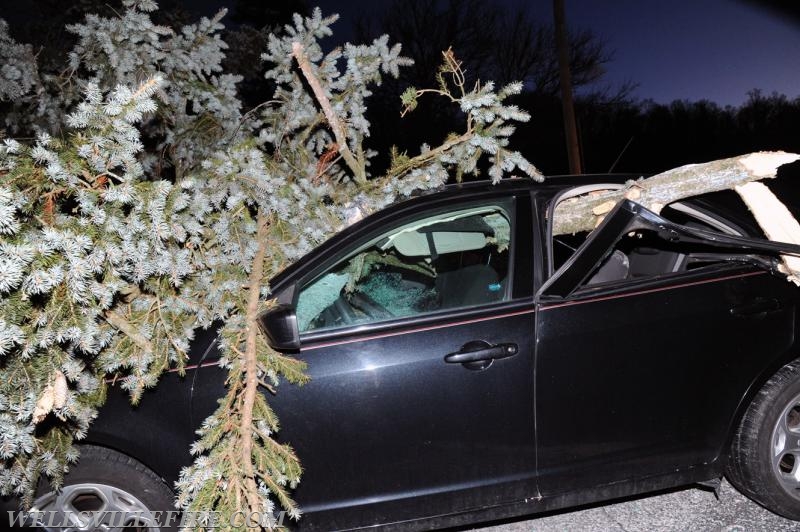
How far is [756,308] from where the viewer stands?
2738mm

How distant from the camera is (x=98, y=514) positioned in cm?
258

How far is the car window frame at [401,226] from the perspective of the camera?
2.52 metres

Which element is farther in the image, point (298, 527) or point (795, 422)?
point (795, 422)

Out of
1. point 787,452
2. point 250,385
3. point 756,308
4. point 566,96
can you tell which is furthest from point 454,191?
point 566,96

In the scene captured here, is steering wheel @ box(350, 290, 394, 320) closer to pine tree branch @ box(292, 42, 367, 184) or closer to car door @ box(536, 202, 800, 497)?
car door @ box(536, 202, 800, 497)

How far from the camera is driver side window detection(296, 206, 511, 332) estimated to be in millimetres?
2604

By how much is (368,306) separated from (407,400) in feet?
1.46

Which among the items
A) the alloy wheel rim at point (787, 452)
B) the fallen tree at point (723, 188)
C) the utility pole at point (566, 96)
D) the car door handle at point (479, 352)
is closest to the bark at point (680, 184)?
the fallen tree at point (723, 188)

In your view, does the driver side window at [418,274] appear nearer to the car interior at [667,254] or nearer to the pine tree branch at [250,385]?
the pine tree branch at [250,385]

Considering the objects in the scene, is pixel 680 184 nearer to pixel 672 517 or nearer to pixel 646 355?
pixel 646 355

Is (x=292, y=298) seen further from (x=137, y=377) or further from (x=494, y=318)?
(x=494, y=318)

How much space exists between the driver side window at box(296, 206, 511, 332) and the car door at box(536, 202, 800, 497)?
31 centimetres

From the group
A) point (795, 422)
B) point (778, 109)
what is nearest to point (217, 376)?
point (795, 422)

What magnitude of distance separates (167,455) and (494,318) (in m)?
1.49
